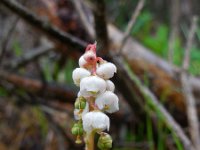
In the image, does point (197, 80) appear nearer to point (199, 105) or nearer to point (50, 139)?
point (199, 105)


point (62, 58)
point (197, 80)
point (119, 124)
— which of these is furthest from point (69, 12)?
point (197, 80)

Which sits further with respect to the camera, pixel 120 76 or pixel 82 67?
pixel 120 76

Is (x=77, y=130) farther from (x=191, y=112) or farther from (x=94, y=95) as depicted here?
(x=191, y=112)

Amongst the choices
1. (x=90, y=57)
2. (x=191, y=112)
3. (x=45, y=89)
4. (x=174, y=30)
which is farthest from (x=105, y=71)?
(x=174, y=30)

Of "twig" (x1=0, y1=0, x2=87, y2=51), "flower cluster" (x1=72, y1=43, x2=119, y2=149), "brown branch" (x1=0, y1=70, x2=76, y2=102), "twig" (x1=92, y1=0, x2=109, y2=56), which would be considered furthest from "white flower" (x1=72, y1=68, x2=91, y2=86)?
"brown branch" (x1=0, y1=70, x2=76, y2=102)

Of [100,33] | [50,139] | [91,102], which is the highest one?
[100,33]
